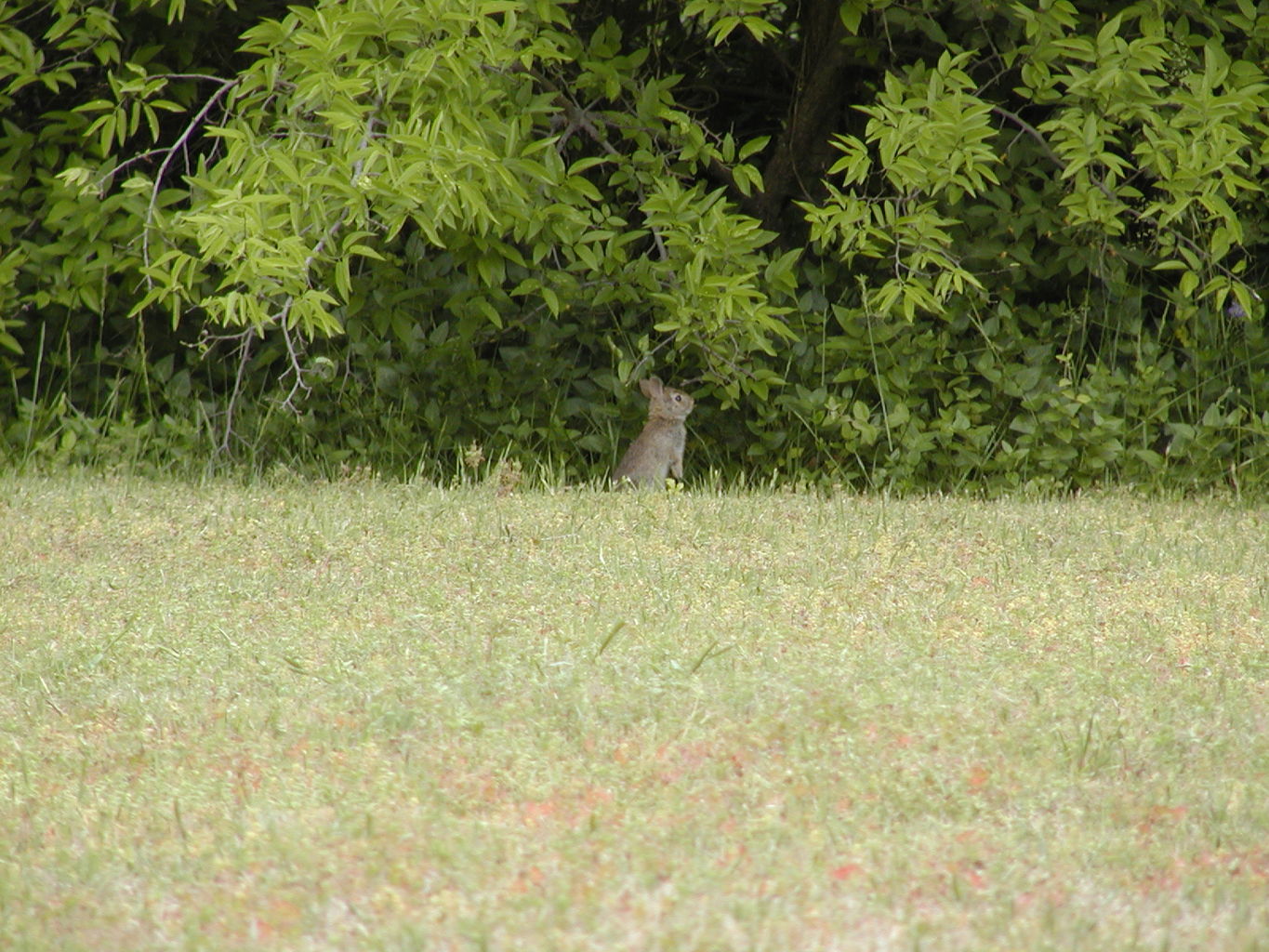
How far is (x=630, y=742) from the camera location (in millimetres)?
3443

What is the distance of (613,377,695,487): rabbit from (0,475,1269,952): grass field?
171 cm

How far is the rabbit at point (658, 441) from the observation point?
286 inches

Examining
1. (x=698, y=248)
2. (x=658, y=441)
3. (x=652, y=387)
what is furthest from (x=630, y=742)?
(x=652, y=387)

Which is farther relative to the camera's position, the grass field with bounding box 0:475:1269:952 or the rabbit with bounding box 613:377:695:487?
the rabbit with bounding box 613:377:695:487

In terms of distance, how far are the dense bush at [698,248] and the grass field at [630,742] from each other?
1.70 meters

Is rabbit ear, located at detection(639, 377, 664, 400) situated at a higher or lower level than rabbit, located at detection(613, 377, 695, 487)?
higher

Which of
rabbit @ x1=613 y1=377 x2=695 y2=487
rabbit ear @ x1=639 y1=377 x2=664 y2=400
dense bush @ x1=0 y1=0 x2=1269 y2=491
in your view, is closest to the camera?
dense bush @ x1=0 y1=0 x2=1269 y2=491

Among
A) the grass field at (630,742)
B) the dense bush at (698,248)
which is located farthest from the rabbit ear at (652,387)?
the grass field at (630,742)

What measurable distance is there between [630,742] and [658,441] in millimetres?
3955

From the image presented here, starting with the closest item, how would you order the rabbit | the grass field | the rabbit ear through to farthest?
the grass field, the rabbit, the rabbit ear

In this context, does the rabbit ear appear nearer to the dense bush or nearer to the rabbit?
the rabbit

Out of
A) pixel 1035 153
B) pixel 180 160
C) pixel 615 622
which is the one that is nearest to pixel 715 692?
pixel 615 622

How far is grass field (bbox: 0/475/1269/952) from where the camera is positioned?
271 centimetres

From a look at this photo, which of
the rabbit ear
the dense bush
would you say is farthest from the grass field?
the rabbit ear
